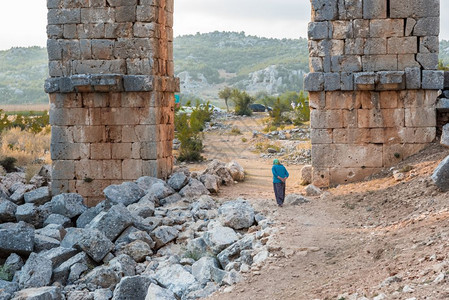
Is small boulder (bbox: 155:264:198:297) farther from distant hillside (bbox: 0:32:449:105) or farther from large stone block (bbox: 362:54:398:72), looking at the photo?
distant hillside (bbox: 0:32:449:105)

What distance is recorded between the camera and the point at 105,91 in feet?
37.4

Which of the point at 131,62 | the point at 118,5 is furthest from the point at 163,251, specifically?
the point at 118,5

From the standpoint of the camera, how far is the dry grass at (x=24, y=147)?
56.1ft

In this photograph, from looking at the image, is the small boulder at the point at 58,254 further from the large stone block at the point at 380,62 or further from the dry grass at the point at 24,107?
the dry grass at the point at 24,107

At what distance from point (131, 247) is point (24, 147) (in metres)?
12.4

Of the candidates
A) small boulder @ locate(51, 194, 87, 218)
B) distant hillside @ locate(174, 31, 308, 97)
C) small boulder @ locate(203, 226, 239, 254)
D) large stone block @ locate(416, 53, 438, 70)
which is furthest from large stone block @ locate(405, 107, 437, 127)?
distant hillside @ locate(174, 31, 308, 97)

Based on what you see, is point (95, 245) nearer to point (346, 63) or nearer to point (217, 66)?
point (346, 63)

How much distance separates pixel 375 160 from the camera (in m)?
11.5

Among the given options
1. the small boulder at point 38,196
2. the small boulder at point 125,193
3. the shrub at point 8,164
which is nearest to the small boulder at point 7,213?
the small boulder at point 38,196

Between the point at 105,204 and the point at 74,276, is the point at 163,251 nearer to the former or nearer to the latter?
the point at 74,276

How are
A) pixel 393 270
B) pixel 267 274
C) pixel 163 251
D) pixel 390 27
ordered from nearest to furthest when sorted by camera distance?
pixel 393 270 < pixel 267 274 < pixel 163 251 < pixel 390 27

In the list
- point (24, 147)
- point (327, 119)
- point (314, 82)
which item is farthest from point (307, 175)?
point (24, 147)

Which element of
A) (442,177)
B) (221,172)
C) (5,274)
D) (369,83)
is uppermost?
(369,83)

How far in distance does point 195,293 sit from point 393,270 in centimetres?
231
